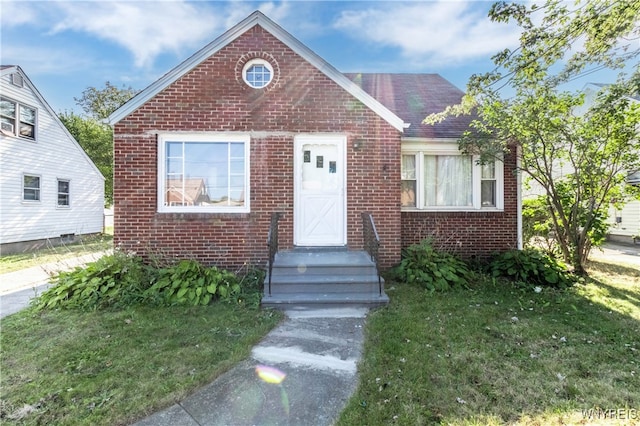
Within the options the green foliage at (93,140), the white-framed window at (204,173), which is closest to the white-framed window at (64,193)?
the green foliage at (93,140)

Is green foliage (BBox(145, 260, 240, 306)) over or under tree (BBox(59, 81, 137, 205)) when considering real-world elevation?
under

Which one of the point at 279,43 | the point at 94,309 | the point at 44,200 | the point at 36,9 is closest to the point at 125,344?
the point at 94,309

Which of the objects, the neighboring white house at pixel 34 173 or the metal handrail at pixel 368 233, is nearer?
the metal handrail at pixel 368 233

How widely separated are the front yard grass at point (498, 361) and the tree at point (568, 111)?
2.53 meters

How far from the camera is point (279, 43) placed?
21.0ft

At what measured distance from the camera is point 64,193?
1359 cm

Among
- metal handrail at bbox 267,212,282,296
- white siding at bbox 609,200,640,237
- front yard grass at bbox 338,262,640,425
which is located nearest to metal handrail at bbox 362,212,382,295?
front yard grass at bbox 338,262,640,425

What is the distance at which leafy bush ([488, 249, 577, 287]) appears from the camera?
632 centimetres

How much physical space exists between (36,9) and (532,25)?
10613mm

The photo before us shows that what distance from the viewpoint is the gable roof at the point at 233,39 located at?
6145 mm

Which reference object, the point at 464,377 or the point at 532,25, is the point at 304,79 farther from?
the point at 464,377

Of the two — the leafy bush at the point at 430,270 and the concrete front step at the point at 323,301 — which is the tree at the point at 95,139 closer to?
the concrete front step at the point at 323,301

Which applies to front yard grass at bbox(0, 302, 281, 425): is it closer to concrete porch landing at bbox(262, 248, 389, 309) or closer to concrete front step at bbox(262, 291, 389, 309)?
concrete front step at bbox(262, 291, 389, 309)

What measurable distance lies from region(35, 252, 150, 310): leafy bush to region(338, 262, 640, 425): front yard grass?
12.8 feet
